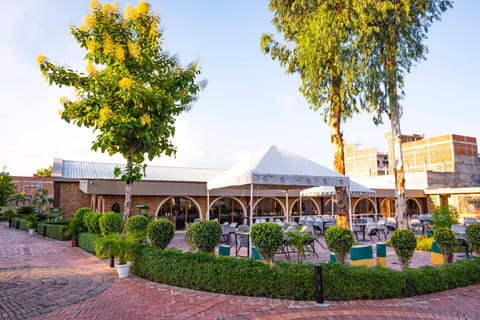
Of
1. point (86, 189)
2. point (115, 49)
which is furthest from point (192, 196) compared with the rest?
point (115, 49)

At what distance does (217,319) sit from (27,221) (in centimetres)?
1830

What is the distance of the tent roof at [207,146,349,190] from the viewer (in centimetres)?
834

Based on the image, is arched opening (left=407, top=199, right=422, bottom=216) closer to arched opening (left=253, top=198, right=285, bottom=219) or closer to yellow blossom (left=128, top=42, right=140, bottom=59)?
arched opening (left=253, top=198, right=285, bottom=219)

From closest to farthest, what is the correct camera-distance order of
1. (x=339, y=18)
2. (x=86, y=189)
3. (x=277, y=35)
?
(x=339, y=18)
(x=277, y=35)
(x=86, y=189)

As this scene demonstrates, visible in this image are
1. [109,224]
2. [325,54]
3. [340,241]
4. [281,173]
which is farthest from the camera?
[325,54]

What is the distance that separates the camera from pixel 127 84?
27.4 ft

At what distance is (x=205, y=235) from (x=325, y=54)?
8.33 m

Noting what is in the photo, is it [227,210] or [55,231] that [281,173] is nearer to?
[227,210]

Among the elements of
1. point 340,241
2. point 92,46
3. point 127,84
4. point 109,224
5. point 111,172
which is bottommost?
point 340,241

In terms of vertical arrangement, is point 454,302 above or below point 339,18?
below

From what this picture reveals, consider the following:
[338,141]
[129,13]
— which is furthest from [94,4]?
[338,141]

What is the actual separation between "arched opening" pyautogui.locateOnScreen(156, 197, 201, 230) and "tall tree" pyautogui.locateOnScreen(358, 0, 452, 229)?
1093 centimetres

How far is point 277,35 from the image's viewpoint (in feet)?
44.7

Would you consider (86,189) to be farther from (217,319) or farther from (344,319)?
(344,319)
